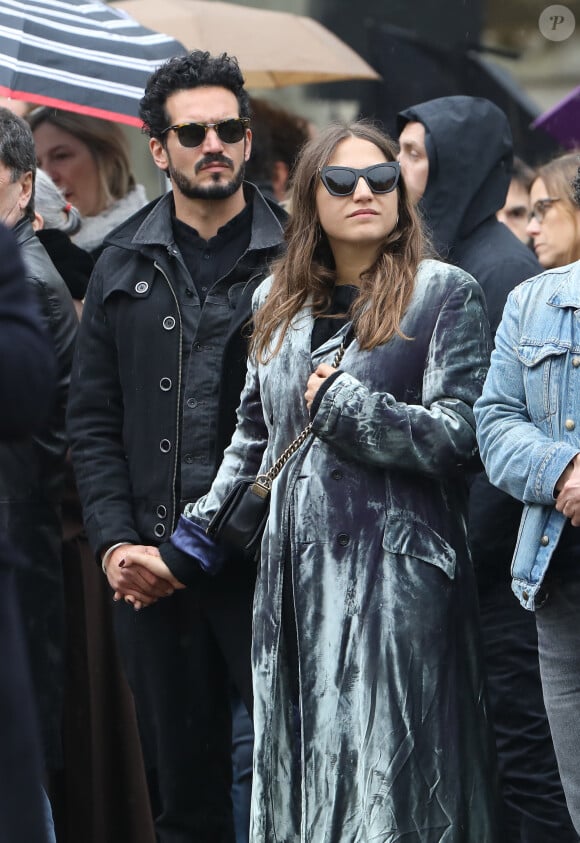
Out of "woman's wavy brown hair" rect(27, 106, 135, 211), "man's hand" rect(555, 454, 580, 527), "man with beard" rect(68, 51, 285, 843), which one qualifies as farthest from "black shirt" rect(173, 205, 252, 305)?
"woman's wavy brown hair" rect(27, 106, 135, 211)

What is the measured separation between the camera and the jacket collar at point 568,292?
3.83 metres

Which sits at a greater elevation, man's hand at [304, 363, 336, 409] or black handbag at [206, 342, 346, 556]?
man's hand at [304, 363, 336, 409]

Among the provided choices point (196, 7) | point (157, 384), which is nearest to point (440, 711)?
point (157, 384)

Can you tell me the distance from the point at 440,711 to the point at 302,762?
37 centimetres

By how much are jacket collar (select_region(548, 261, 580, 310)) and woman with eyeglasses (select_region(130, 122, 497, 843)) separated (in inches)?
10.9

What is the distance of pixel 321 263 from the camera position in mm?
4328

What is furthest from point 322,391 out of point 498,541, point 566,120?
point 566,120

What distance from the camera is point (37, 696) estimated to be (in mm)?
4832

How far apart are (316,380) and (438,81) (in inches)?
230

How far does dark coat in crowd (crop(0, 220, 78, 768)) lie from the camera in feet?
15.8

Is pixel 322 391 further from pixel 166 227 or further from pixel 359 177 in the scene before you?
pixel 166 227

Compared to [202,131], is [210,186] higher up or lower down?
lower down

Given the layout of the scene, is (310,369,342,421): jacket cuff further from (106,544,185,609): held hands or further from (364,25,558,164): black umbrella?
(364,25,558,164): black umbrella

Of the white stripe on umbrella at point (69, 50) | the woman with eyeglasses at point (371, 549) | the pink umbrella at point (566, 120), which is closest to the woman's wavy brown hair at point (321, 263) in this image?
the woman with eyeglasses at point (371, 549)
